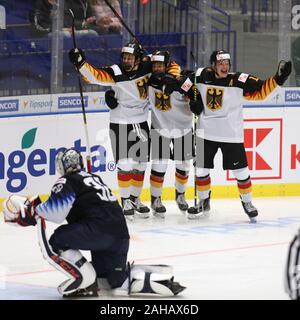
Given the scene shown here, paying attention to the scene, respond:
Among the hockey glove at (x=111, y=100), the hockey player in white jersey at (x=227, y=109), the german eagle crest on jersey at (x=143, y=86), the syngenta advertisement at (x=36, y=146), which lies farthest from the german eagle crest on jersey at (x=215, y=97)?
the syngenta advertisement at (x=36, y=146)

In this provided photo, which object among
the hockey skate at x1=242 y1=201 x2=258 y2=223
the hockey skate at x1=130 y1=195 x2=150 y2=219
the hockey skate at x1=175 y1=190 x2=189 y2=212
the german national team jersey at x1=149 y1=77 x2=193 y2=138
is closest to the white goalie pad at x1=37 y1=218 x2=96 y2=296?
the hockey skate at x1=242 y1=201 x2=258 y2=223

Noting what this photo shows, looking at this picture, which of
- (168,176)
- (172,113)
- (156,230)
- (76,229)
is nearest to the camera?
(76,229)

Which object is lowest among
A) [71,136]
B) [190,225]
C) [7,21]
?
[190,225]

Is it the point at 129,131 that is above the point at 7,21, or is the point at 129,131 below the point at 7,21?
below

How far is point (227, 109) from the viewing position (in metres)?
10.9

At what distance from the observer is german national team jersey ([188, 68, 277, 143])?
35.6 ft

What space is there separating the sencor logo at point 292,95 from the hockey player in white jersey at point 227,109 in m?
1.56

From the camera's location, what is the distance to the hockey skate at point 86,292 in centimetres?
746

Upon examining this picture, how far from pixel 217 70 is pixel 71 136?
5.27ft

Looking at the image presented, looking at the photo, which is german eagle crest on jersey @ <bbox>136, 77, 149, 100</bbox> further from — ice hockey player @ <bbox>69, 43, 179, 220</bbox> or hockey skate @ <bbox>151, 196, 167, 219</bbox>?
hockey skate @ <bbox>151, 196, 167, 219</bbox>
